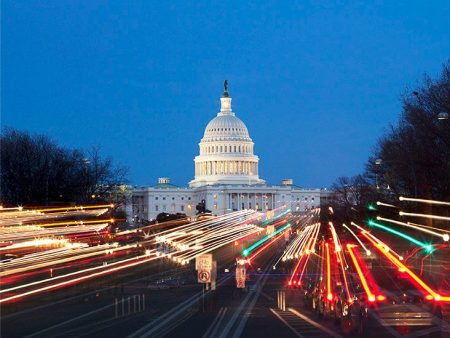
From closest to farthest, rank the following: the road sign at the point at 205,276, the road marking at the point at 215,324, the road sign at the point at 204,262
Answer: the road marking at the point at 215,324
the road sign at the point at 204,262
the road sign at the point at 205,276

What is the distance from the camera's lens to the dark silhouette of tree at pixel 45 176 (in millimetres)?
74000

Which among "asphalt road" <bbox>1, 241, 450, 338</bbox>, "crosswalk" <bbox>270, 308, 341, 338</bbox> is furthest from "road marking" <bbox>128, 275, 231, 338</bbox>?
"crosswalk" <bbox>270, 308, 341, 338</bbox>

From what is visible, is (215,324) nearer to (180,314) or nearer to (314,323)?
(314,323)

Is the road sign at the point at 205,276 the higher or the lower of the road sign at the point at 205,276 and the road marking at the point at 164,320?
the higher

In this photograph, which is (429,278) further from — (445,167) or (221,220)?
(221,220)

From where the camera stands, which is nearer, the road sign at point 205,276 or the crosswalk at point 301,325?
the crosswalk at point 301,325

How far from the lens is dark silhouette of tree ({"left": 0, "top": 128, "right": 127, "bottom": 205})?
243 ft

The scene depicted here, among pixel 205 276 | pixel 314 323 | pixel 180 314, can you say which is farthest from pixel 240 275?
pixel 314 323

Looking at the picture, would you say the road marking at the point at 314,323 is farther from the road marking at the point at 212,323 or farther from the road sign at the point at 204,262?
the road sign at the point at 204,262

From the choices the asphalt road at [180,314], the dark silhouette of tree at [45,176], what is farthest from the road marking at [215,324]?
the dark silhouette of tree at [45,176]

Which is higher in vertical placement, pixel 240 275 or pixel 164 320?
pixel 240 275

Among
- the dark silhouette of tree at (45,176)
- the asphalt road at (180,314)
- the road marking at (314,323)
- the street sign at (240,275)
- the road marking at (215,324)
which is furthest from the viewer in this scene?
the dark silhouette of tree at (45,176)

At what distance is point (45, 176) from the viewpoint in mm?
77875

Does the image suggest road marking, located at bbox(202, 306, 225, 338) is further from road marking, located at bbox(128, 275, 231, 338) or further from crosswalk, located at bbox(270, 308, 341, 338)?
crosswalk, located at bbox(270, 308, 341, 338)
